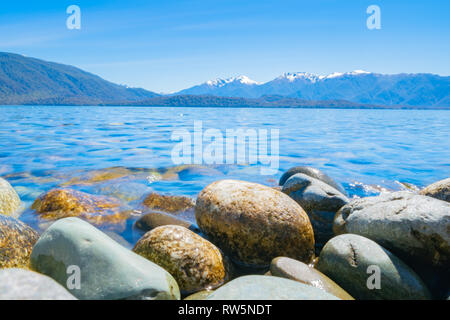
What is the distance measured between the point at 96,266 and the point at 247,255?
2.26 metres

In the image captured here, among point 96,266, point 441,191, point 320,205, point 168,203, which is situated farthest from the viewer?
point 168,203

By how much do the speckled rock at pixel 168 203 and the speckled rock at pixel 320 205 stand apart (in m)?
2.79

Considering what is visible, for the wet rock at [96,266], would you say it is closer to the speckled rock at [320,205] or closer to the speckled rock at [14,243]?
the speckled rock at [14,243]

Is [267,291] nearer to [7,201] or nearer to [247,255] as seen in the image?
[247,255]

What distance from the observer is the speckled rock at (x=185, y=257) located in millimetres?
3859

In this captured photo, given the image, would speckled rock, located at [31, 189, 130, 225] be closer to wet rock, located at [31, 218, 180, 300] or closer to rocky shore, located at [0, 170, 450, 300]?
rocky shore, located at [0, 170, 450, 300]

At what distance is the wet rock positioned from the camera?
117 inches

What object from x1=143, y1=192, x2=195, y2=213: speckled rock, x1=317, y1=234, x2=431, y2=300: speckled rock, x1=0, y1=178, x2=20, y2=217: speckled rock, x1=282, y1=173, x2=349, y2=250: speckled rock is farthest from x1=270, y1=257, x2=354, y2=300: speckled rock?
x1=0, y1=178, x2=20, y2=217: speckled rock

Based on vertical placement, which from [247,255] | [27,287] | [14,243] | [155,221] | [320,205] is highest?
[27,287]

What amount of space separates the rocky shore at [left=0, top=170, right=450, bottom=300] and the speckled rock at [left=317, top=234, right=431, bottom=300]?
0.01 metres

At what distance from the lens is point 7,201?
716 centimetres

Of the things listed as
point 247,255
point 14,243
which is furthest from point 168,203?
point 14,243
